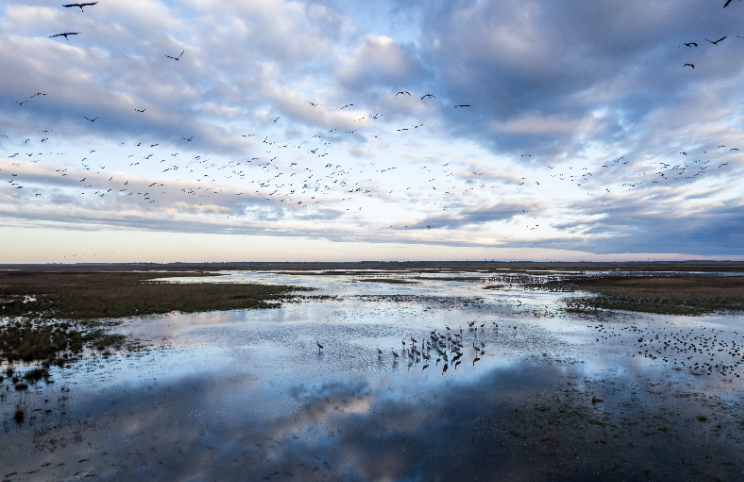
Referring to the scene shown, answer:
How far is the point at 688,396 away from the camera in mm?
14008

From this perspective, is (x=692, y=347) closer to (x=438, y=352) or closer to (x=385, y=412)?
(x=438, y=352)

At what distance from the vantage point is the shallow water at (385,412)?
9.56 metres

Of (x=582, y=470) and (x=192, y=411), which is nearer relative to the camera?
(x=582, y=470)

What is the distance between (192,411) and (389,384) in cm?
732

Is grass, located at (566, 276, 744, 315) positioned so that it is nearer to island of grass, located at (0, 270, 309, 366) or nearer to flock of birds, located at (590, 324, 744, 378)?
flock of birds, located at (590, 324, 744, 378)

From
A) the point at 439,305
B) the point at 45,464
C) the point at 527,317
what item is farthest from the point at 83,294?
the point at 527,317

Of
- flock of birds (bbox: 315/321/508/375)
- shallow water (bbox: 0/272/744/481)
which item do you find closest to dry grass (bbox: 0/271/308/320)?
shallow water (bbox: 0/272/744/481)

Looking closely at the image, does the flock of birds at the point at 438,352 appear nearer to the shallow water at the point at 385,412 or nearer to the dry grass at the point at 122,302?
the shallow water at the point at 385,412

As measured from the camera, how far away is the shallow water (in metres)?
9.56

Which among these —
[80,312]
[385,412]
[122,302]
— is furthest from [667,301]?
[122,302]

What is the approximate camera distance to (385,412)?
12.9m

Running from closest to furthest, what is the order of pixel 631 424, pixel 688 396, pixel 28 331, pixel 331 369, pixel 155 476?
pixel 155 476 → pixel 631 424 → pixel 688 396 → pixel 331 369 → pixel 28 331

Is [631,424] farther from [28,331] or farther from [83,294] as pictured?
[83,294]

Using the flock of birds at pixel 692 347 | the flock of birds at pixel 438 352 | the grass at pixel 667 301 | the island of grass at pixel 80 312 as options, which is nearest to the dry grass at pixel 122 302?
the island of grass at pixel 80 312
